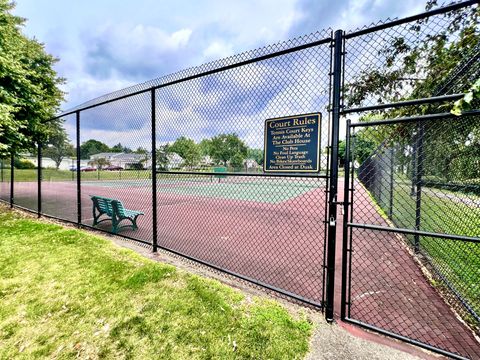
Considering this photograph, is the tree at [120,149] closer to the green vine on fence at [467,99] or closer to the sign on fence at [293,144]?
the sign on fence at [293,144]

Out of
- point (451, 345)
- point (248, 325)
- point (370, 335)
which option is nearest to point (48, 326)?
point (248, 325)

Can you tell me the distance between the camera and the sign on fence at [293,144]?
2.59 m

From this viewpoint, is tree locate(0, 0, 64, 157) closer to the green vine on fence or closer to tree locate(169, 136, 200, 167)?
tree locate(169, 136, 200, 167)

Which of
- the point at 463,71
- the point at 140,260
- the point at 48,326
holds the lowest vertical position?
the point at 48,326

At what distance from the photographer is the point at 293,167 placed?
2.77m

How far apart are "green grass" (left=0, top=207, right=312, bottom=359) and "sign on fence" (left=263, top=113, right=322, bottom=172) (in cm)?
159

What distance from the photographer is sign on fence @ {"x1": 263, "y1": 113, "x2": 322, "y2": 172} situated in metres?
2.59

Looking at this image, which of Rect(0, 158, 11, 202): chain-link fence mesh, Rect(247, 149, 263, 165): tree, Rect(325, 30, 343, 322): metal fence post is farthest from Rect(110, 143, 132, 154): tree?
Rect(0, 158, 11, 202): chain-link fence mesh

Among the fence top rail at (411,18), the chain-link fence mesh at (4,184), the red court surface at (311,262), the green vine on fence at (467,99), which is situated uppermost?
the fence top rail at (411,18)

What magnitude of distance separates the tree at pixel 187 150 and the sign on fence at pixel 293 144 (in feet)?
4.48

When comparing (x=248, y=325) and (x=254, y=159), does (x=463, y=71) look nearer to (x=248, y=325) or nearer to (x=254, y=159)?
(x=254, y=159)

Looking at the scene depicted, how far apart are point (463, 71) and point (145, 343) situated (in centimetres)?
422

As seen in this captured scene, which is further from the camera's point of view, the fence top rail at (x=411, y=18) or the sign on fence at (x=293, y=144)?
the sign on fence at (x=293, y=144)

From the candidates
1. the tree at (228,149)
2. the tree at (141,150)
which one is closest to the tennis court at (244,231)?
the tree at (228,149)
